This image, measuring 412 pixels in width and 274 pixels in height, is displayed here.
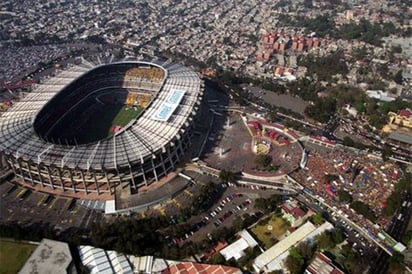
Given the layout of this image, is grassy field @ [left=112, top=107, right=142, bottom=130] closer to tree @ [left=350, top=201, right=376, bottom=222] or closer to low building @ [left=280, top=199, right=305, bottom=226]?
Result: low building @ [left=280, top=199, right=305, bottom=226]

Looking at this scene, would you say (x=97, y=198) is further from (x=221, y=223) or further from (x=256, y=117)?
(x=256, y=117)

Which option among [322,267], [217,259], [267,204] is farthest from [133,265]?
[322,267]

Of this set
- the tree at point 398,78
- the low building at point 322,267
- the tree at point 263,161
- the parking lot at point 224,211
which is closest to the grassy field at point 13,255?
the parking lot at point 224,211

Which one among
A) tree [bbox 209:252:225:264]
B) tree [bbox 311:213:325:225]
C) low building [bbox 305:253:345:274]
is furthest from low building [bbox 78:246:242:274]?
tree [bbox 311:213:325:225]

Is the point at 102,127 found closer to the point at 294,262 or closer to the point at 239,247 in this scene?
the point at 239,247

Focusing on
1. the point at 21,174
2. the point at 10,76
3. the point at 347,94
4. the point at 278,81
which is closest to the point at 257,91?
the point at 278,81
